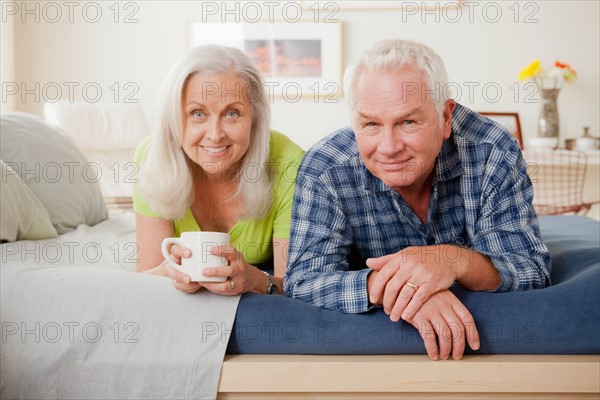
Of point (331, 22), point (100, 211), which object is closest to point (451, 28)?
point (331, 22)

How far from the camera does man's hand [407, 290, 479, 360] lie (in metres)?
1.26

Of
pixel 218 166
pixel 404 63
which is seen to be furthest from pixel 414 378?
pixel 218 166

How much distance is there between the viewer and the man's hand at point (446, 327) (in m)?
1.26

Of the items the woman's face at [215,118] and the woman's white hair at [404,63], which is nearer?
the woman's white hair at [404,63]

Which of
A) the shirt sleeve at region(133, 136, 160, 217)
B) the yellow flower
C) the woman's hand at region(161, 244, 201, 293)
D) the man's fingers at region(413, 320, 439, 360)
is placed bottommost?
the man's fingers at region(413, 320, 439, 360)

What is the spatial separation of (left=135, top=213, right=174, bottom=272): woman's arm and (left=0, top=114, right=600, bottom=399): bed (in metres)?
0.37

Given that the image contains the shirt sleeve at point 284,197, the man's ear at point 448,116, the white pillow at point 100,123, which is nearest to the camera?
the man's ear at point 448,116

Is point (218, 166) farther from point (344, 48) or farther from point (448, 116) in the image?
point (344, 48)

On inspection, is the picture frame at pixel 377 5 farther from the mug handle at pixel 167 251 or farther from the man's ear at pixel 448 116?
the mug handle at pixel 167 251

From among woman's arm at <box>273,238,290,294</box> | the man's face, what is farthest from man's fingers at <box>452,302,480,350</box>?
woman's arm at <box>273,238,290,294</box>

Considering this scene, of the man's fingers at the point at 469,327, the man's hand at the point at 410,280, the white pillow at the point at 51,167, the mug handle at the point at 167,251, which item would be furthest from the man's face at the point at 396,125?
the white pillow at the point at 51,167

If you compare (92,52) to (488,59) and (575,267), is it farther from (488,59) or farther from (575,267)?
(575,267)

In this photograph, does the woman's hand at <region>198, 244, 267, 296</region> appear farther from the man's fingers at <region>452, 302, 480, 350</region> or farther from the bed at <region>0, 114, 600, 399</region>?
the man's fingers at <region>452, 302, 480, 350</region>

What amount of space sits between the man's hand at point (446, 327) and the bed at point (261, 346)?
2cm
